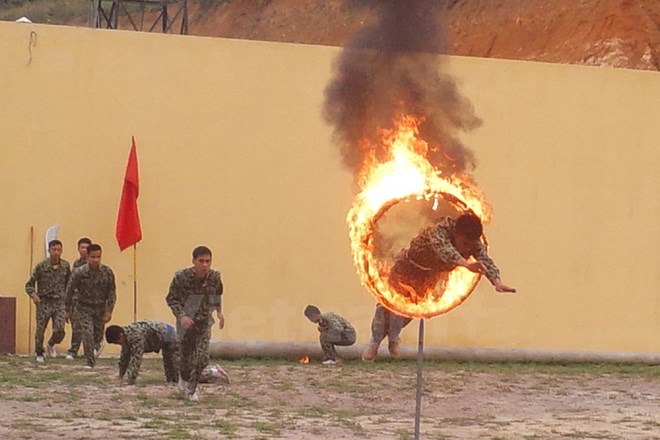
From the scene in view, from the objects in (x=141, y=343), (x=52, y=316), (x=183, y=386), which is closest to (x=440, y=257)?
(x=183, y=386)

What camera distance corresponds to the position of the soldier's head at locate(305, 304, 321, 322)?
55.8ft

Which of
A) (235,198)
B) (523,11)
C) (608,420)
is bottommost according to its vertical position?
(608,420)

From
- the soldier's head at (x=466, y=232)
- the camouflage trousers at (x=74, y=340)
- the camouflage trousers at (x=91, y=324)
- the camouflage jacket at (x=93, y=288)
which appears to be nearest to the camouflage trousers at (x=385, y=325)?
the camouflage jacket at (x=93, y=288)

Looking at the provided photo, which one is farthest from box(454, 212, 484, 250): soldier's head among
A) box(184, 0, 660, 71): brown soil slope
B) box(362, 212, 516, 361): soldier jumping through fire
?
box(184, 0, 660, 71): brown soil slope

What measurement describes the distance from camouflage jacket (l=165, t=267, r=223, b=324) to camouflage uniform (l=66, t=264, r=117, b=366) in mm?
3257

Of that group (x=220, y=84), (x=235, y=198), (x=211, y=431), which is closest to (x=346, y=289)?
(x=235, y=198)

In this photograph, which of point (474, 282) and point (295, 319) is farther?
point (295, 319)

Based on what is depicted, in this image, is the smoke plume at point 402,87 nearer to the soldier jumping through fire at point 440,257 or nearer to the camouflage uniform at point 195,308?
the soldier jumping through fire at point 440,257

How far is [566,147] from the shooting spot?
742 inches

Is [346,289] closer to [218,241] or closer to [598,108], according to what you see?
[218,241]

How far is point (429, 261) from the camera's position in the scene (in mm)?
10391

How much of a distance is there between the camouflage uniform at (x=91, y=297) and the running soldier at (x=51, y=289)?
577mm

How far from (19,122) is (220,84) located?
262 cm

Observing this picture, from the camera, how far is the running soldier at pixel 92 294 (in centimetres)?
1580
